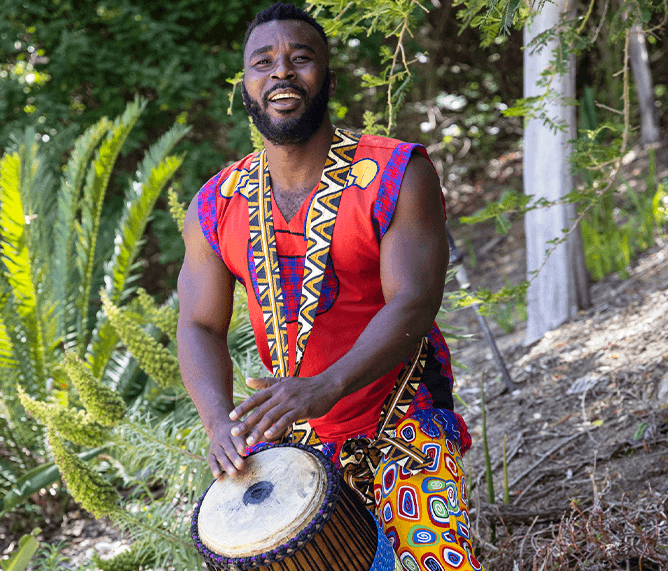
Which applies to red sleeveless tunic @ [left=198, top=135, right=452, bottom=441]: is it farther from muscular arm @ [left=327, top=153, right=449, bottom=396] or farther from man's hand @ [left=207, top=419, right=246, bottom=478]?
man's hand @ [left=207, top=419, right=246, bottom=478]

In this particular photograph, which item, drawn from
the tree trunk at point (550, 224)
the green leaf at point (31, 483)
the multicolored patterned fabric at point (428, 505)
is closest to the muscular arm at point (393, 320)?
the multicolored patterned fabric at point (428, 505)

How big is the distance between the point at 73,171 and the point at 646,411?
3.78 m

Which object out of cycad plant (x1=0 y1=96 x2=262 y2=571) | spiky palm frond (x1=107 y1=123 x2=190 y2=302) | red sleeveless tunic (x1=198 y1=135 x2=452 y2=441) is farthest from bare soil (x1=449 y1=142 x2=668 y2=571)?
spiky palm frond (x1=107 y1=123 x2=190 y2=302)

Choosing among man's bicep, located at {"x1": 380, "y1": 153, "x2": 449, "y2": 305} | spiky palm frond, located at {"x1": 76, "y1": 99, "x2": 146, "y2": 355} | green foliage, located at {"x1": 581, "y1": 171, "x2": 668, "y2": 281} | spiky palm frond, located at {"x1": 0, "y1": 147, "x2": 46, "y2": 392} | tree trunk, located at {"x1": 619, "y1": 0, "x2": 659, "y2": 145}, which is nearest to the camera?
man's bicep, located at {"x1": 380, "y1": 153, "x2": 449, "y2": 305}

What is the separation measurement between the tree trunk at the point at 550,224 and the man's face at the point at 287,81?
2504 mm

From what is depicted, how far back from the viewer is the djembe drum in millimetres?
1489

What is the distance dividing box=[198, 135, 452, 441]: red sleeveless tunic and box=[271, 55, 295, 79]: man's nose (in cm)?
27

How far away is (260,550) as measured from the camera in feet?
4.85

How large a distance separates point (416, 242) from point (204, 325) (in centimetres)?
69

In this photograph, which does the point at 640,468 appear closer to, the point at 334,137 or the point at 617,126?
the point at 617,126

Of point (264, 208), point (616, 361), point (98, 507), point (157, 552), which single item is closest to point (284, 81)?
point (264, 208)

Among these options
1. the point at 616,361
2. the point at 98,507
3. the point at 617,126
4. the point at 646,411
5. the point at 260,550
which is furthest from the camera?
the point at 616,361

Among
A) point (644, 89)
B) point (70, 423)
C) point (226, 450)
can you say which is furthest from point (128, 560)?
point (644, 89)

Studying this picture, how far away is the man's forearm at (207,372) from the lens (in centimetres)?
180
